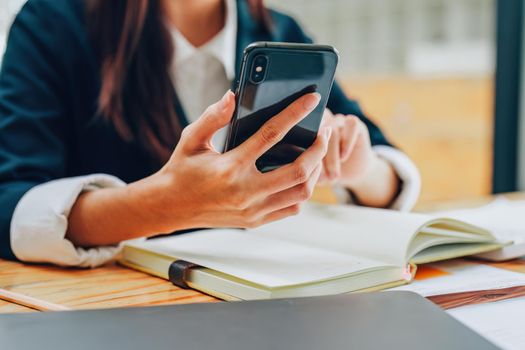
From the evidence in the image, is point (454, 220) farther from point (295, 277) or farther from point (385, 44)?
point (385, 44)

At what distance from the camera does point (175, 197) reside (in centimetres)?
57

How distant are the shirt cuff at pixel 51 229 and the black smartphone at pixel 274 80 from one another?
203 mm

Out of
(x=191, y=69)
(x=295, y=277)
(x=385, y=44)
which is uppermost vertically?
(x=385, y=44)

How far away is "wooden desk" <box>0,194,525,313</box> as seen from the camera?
0.50 metres

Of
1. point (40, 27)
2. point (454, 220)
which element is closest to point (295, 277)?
point (454, 220)

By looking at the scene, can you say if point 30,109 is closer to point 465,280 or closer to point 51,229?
point 51,229

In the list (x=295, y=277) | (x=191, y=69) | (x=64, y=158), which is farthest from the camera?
(x=191, y=69)

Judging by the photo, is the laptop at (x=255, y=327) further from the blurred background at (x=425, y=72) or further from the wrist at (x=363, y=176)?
the blurred background at (x=425, y=72)

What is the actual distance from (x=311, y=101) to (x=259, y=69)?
6 cm

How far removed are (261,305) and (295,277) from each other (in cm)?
7

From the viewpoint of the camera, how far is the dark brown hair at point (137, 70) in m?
0.89

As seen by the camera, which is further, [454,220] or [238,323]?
[454,220]

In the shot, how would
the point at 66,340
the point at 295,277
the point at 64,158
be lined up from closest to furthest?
the point at 66,340 < the point at 295,277 < the point at 64,158

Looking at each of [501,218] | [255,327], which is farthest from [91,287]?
[501,218]
